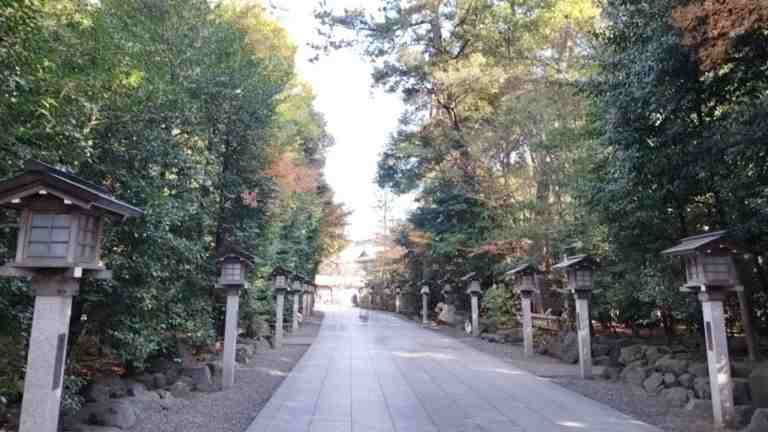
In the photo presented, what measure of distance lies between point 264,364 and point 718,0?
10.9 metres

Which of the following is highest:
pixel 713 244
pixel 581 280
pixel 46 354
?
pixel 713 244

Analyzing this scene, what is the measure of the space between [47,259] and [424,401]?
5680 millimetres

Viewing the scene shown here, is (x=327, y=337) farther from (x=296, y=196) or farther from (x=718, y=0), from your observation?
(x=718, y=0)

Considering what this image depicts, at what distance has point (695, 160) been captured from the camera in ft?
24.5

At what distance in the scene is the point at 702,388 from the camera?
7.66 meters

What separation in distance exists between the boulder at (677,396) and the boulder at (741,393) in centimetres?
64

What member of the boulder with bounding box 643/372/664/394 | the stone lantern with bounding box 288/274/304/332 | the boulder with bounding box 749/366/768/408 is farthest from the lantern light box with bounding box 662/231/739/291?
the stone lantern with bounding box 288/274/304/332

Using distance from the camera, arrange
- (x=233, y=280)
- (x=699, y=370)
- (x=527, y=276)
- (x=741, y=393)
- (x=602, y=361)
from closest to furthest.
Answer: (x=741, y=393)
(x=699, y=370)
(x=233, y=280)
(x=602, y=361)
(x=527, y=276)

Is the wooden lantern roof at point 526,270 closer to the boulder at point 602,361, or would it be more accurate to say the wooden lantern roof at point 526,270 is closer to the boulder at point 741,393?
the boulder at point 602,361

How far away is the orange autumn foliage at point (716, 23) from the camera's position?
5.57 m

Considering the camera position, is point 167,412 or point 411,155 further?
point 411,155

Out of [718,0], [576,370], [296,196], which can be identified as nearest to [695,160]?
[718,0]

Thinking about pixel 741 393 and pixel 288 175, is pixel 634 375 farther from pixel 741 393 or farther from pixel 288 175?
pixel 288 175

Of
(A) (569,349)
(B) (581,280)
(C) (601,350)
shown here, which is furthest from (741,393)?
(A) (569,349)
